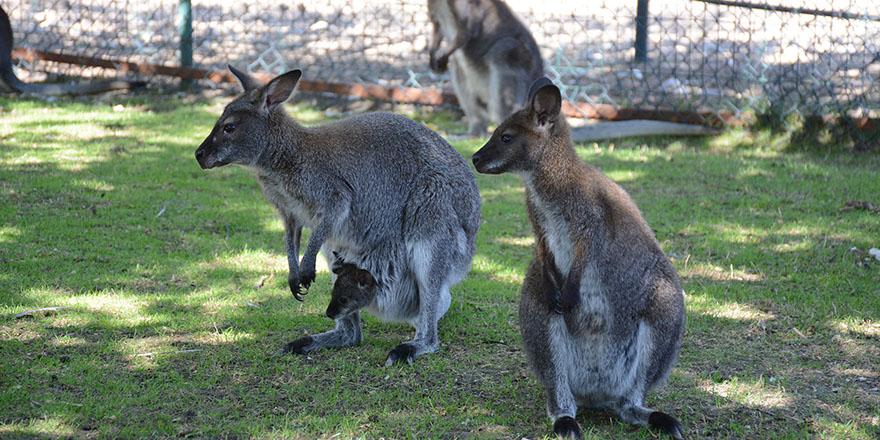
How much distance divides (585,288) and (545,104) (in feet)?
2.16

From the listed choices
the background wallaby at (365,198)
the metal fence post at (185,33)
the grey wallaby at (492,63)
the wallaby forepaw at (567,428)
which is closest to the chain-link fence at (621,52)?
the metal fence post at (185,33)

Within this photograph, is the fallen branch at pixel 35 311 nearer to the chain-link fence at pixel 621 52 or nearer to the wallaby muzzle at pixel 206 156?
the wallaby muzzle at pixel 206 156

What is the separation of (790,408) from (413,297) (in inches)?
63.6

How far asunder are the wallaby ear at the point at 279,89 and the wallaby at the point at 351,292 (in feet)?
2.58

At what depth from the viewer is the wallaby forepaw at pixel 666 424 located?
299cm

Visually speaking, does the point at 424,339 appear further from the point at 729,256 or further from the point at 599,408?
the point at 729,256

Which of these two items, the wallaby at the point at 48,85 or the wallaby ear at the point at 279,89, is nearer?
the wallaby ear at the point at 279,89

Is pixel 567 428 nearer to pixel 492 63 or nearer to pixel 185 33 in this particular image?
pixel 492 63

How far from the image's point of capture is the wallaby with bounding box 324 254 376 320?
151 inches

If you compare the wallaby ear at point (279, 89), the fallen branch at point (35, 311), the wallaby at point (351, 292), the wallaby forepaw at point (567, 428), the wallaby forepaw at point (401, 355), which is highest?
the wallaby ear at point (279, 89)

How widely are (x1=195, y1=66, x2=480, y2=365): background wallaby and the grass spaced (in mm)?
220

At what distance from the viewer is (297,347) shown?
3.83 m

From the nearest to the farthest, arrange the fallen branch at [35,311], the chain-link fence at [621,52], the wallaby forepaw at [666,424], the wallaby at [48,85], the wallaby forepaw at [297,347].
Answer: the wallaby forepaw at [666,424] → the wallaby forepaw at [297,347] → the fallen branch at [35,311] → the wallaby at [48,85] → the chain-link fence at [621,52]

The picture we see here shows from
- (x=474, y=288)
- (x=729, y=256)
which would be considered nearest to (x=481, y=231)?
(x=474, y=288)
